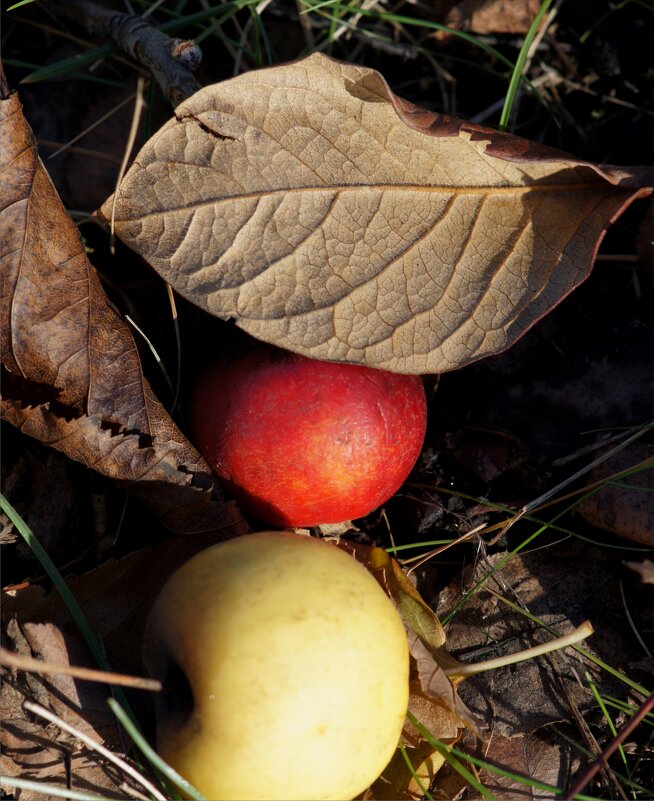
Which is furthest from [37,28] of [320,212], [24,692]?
[24,692]

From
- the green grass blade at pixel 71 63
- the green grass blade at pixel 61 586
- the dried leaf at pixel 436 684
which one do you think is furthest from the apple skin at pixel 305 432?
the green grass blade at pixel 71 63

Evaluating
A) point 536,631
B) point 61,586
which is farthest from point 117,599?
point 536,631

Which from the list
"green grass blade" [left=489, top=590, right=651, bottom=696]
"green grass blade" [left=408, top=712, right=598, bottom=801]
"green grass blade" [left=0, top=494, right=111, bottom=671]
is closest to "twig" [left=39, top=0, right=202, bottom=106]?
"green grass blade" [left=0, top=494, right=111, bottom=671]

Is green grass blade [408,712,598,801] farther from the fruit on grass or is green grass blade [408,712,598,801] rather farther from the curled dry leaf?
the curled dry leaf

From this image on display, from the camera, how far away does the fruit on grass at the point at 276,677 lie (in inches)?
65.1

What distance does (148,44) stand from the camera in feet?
7.60

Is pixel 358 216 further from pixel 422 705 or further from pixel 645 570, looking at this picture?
pixel 422 705

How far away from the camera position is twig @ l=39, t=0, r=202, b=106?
2.20 metres

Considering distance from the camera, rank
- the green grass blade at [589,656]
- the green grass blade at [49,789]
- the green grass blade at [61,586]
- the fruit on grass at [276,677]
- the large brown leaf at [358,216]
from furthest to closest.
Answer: the green grass blade at [589,656] < the green grass blade at [61,586] < the large brown leaf at [358,216] < the green grass blade at [49,789] < the fruit on grass at [276,677]

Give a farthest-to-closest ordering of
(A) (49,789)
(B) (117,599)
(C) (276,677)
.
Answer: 1. (B) (117,599)
2. (A) (49,789)
3. (C) (276,677)

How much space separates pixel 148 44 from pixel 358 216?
88 cm

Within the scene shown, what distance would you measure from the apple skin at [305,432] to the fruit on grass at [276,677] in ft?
1.03

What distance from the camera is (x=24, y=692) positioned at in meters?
2.08

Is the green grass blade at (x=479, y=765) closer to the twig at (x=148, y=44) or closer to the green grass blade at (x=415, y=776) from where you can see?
the green grass blade at (x=415, y=776)
